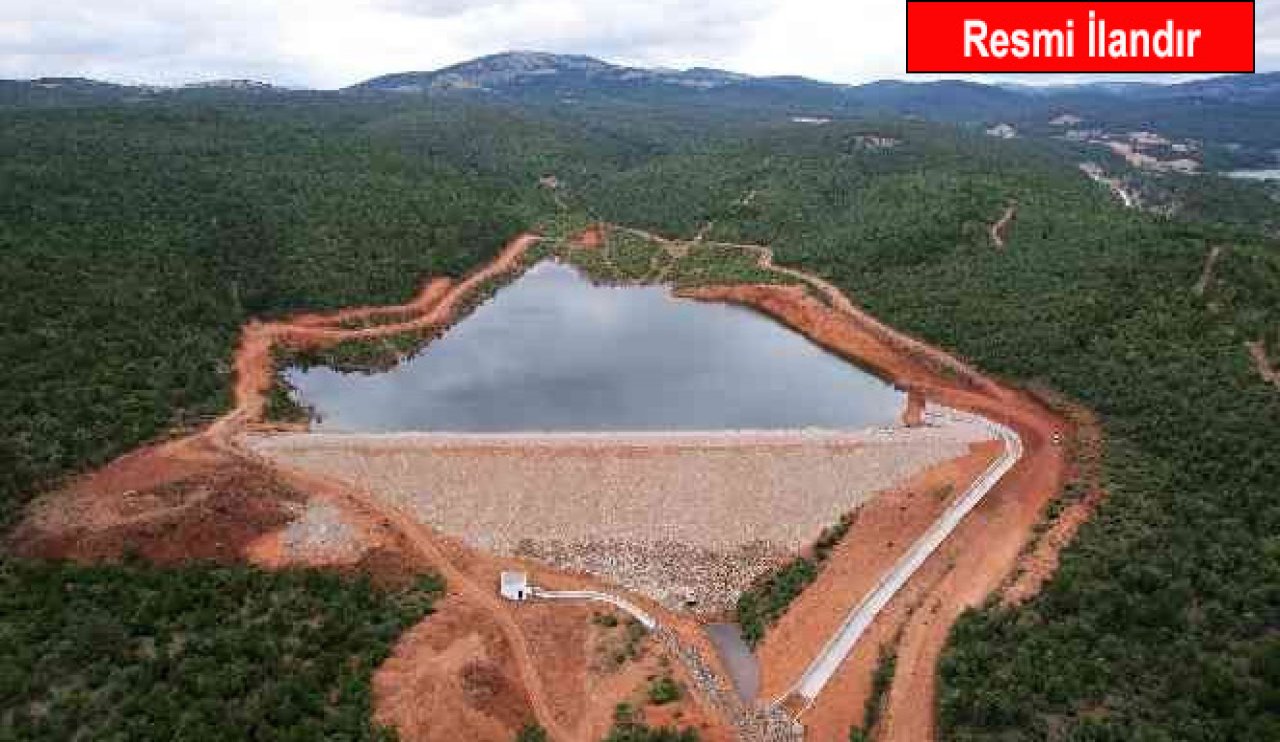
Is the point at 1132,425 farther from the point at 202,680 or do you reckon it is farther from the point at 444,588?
the point at 202,680

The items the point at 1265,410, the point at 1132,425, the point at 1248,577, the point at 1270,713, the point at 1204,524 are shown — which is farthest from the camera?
the point at 1132,425

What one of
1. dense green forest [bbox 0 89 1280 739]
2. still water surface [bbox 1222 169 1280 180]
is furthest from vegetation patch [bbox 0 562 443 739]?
still water surface [bbox 1222 169 1280 180]

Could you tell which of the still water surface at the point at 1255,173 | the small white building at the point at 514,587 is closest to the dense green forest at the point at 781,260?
the small white building at the point at 514,587

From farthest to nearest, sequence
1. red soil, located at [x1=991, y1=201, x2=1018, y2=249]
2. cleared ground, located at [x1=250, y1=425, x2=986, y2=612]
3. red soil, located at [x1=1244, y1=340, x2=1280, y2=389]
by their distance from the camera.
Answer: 1. red soil, located at [x1=991, y1=201, x2=1018, y2=249]
2. red soil, located at [x1=1244, y1=340, x2=1280, y2=389]
3. cleared ground, located at [x1=250, y1=425, x2=986, y2=612]

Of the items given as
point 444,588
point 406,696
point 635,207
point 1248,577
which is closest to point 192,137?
point 635,207

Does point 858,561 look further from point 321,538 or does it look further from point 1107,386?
point 321,538

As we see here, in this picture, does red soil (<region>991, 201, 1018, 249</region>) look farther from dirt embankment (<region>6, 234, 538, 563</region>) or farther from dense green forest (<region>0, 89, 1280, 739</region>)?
dirt embankment (<region>6, 234, 538, 563</region>)

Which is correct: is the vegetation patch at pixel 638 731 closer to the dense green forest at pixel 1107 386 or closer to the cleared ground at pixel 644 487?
the cleared ground at pixel 644 487
